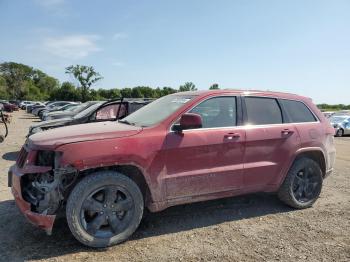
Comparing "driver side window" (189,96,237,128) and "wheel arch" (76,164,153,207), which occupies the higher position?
"driver side window" (189,96,237,128)

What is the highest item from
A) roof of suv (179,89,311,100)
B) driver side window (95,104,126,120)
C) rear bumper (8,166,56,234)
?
roof of suv (179,89,311,100)

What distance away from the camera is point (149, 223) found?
4.98m

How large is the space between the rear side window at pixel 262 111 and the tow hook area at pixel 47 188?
8.66 ft

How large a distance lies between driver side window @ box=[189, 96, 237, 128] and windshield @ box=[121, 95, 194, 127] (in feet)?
0.77

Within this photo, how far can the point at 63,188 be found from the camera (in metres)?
4.10

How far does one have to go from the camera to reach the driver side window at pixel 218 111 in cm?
491

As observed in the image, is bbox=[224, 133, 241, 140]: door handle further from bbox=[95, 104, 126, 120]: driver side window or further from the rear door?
bbox=[95, 104, 126, 120]: driver side window

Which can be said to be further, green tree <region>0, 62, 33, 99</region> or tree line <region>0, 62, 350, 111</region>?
green tree <region>0, 62, 33, 99</region>

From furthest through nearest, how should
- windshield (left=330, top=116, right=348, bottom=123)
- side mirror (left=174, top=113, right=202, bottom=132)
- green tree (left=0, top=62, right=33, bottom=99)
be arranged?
green tree (left=0, top=62, right=33, bottom=99) → windshield (left=330, top=116, right=348, bottom=123) → side mirror (left=174, top=113, right=202, bottom=132)

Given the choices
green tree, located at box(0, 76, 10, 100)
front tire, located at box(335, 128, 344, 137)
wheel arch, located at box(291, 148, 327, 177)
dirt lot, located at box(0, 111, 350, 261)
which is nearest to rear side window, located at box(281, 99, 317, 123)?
wheel arch, located at box(291, 148, 327, 177)

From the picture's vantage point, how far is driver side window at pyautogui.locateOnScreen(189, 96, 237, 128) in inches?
193

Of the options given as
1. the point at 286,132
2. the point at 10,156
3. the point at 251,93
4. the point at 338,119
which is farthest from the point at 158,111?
the point at 338,119

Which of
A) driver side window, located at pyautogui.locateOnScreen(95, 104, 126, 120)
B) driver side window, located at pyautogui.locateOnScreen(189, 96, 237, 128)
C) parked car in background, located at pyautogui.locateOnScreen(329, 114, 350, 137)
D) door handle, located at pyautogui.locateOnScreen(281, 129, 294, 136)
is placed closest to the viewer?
driver side window, located at pyautogui.locateOnScreen(189, 96, 237, 128)

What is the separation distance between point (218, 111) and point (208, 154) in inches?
27.1
